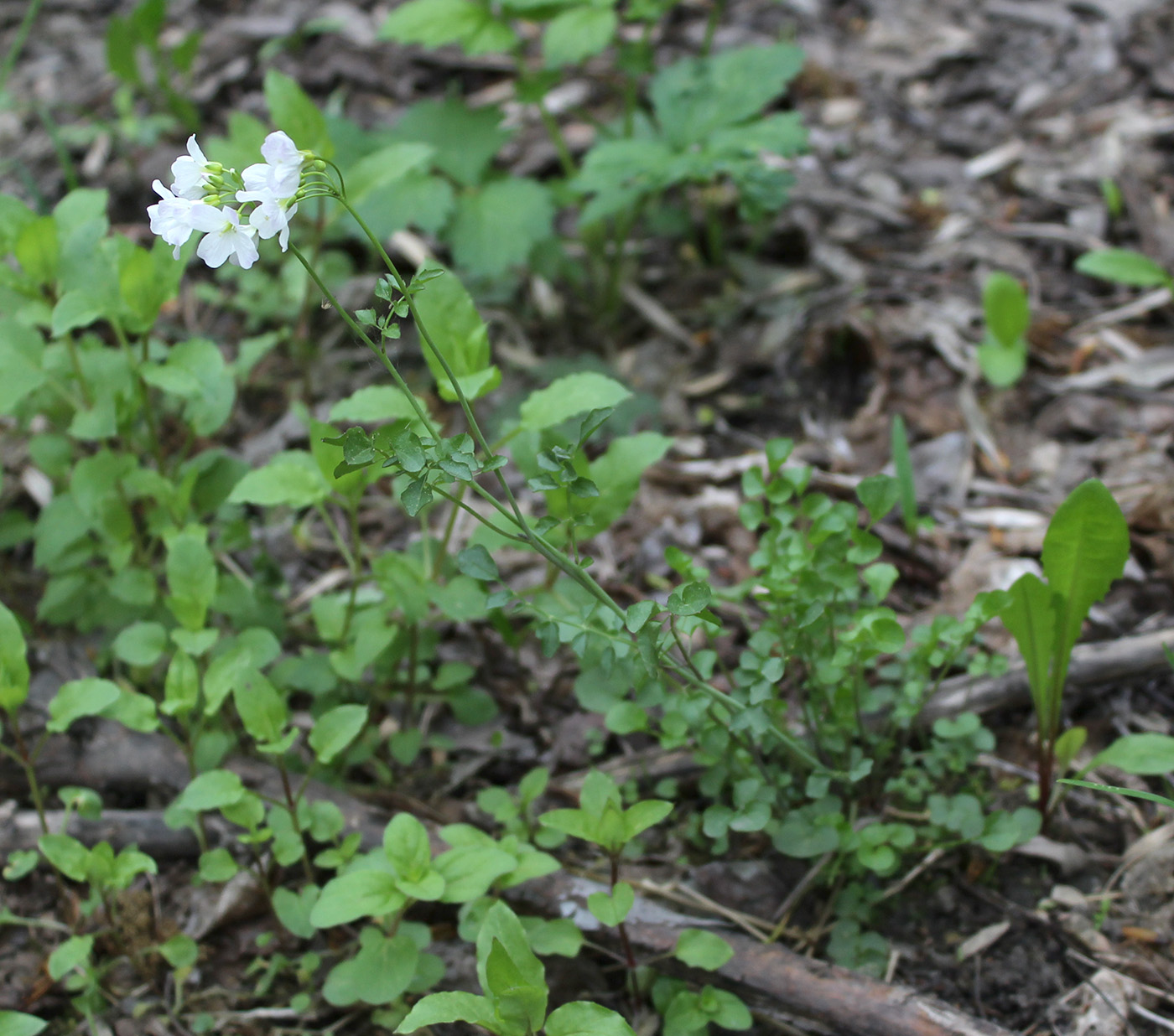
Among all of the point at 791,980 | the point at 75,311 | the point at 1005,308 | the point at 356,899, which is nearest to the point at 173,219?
the point at 75,311

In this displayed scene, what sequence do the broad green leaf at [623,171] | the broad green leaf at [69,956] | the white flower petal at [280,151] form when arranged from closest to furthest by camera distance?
the white flower petal at [280,151] → the broad green leaf at [69,956] → the broad green leaf at [623,171]

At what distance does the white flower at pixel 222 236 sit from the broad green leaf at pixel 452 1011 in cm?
100

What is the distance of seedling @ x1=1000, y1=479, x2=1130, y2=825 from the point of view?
166 centimetres

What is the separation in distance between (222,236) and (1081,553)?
145cm

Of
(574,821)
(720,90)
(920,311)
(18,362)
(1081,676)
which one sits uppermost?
(18,362)

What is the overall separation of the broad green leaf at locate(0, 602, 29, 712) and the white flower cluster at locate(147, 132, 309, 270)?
0.86 metres

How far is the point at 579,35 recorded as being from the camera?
107 inches

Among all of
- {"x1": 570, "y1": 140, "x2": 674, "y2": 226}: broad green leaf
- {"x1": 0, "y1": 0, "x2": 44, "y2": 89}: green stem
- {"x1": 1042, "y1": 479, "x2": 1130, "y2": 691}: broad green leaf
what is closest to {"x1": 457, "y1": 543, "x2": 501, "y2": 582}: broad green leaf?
{"x1": 1042, "y1": 479, "x2": 1130, "y2": 691}: broad green leaf

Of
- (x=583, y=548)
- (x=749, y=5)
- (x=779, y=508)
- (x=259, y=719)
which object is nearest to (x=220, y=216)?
(x=259, y=719)

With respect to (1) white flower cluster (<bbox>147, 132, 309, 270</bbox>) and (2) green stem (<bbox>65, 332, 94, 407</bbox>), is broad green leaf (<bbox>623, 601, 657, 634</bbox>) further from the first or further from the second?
(2) green stem (<bbox>65, 332, 94, 407</bbox>)

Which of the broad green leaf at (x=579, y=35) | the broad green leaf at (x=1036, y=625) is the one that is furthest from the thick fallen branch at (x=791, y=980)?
the broad green leaf at (x=579, y=35)

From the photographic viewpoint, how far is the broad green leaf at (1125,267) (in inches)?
106

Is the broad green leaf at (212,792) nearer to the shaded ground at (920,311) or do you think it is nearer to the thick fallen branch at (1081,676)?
the shaded ground at (920,311)

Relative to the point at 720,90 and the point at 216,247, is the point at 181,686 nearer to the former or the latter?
the point at 216,247
